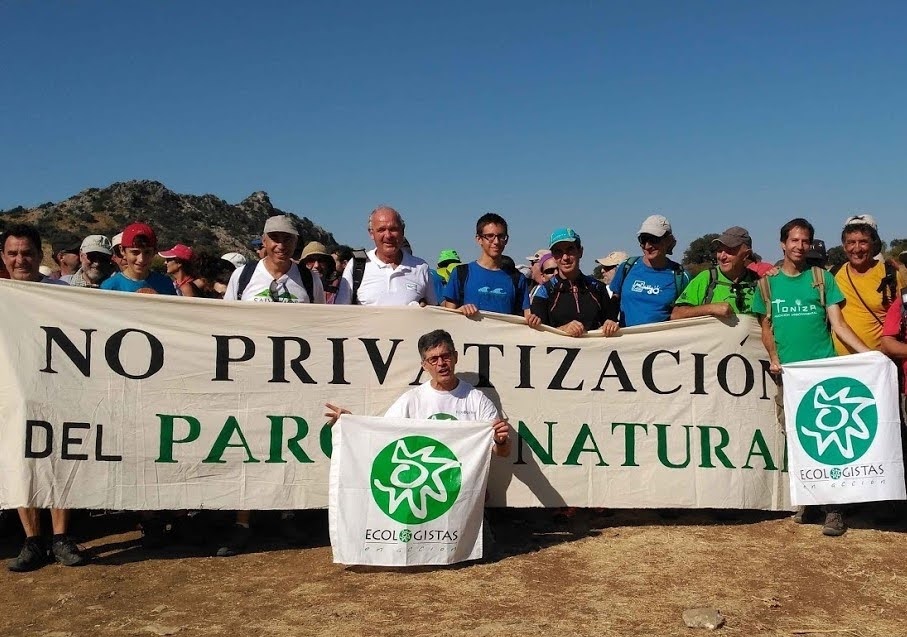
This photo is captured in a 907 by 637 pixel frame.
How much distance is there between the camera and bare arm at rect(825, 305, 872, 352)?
5660 mm

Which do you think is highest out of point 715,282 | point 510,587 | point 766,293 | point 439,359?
point 715,282

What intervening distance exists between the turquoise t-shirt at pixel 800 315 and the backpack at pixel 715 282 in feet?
1.01

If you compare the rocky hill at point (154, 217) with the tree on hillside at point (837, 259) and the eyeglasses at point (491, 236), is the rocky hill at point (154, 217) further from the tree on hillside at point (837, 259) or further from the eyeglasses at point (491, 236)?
the eyeglasses at point (491, 236)

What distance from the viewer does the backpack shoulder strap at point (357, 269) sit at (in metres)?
Result: 6.05

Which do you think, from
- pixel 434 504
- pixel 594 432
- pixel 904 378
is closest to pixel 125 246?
pixel 434 504

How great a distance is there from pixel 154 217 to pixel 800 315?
63415 mm

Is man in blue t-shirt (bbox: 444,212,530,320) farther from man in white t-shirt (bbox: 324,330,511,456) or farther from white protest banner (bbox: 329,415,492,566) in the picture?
white protest banner (bbox: 329,415,492,566)

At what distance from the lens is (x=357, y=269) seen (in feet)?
20.3

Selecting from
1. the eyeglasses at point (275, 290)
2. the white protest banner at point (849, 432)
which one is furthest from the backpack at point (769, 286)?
the eyeglasses at point (275, 290)

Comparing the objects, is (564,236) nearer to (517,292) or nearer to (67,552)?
(517,292)

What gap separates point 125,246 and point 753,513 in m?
5.24

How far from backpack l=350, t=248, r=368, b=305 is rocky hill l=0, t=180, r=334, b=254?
4633cm

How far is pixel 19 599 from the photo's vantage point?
4.53 metres

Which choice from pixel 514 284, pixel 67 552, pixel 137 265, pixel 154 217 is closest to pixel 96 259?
pixel 137 265
